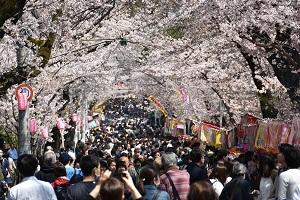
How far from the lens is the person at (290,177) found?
7516 millimetres

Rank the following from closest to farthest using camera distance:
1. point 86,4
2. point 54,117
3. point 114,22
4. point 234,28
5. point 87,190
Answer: point 87,190
point 234,28
point 86,4
point 114,22
point 54,117

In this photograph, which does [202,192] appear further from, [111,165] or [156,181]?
[111,165]

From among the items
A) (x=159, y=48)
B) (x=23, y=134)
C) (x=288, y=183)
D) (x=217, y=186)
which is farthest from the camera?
(x=159, y=48)

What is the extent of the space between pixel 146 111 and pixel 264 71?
68030 mm

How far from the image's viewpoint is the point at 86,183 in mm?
7281

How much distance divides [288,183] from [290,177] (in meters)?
0.07

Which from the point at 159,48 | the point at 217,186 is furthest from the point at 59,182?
the point at 159,48

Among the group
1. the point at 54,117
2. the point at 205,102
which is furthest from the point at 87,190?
the point at 205,102

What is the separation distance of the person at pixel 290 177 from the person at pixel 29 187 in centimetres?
250

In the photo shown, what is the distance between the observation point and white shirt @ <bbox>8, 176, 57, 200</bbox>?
22.6ft

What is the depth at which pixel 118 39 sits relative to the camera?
19.7 meters

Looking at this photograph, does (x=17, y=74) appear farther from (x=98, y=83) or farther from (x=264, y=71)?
(x=98, y=83)

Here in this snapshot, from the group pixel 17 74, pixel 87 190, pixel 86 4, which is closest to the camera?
pixel 87 190

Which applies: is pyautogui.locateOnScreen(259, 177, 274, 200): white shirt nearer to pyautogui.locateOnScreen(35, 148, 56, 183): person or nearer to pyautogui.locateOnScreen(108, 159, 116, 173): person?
pyautogui.locateOnScreen(108, 159, 116, 173): person
